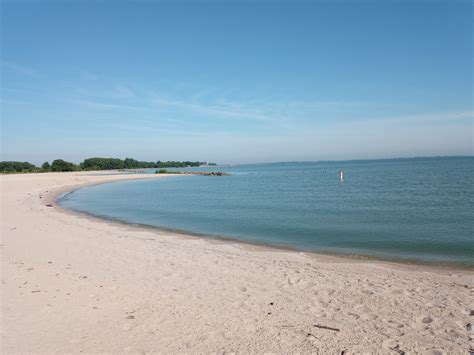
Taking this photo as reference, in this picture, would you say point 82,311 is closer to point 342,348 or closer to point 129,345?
point 129,345

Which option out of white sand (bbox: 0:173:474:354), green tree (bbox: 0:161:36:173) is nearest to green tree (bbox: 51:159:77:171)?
green tree (bbox: 0:161:36:173)

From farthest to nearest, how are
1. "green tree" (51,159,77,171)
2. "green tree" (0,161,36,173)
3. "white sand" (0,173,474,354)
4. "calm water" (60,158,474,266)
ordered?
"green tree" (0,161,36,173) < "green tree" (51,159,77,171) < "calm water" (60,158,474,266) < "white sand" (0,173,474,354)

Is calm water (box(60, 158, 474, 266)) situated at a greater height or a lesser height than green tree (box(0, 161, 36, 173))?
lesser

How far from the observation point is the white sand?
5.32 metres

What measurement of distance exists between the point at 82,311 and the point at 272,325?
3.79 m

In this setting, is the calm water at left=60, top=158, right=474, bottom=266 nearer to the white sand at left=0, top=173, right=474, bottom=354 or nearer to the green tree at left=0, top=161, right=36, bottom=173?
the white sand at left=0, top=173, right=474, bottom=354

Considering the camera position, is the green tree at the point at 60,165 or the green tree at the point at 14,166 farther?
the green tree at the point at 14,166

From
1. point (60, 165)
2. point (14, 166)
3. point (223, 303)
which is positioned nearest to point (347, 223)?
point (223, 303)

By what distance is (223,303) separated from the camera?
7.06 metres

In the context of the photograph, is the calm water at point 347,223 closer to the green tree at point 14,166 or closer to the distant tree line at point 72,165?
the distant tree line at point 72,165

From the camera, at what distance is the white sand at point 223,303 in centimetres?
532

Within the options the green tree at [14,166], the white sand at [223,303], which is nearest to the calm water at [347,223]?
the white sand at [223,303]

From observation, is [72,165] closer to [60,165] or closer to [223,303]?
[60,165]

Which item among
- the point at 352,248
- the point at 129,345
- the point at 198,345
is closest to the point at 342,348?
the point at 198,345
